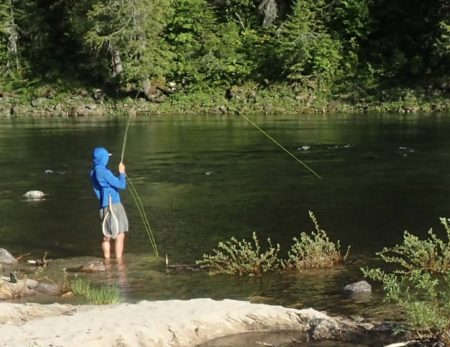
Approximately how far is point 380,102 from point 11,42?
23748 mm

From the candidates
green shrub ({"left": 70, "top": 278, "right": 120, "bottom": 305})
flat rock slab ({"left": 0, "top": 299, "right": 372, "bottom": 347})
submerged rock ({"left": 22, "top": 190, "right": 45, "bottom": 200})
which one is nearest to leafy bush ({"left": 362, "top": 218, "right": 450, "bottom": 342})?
flat rock slab ({"left": 0, "top": 299, "right": 372, "bottom": 347})

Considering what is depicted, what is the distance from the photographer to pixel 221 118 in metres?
39.4

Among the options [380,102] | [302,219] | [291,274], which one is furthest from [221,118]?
[291,274]

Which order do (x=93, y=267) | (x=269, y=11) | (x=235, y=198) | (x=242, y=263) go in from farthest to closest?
(x=269, y=11) < (x=235, y=198) < (x=93, y=267) < (x=242, y=263)

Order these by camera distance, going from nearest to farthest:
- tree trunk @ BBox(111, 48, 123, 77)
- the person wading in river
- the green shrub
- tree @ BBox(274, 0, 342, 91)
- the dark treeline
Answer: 1. the green shrub
2. the person wading in river
3. the dark treeline
4. tree @ BBox(274, 0, 342, 91)
5. tree trunk @ BBox(111, 48, 123, 77)

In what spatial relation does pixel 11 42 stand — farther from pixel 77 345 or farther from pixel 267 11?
pixel 77 345

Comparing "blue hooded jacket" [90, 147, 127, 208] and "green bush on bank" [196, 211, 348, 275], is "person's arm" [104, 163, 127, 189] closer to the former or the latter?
"blue hooded jacket" [90, 147, 127, 208]

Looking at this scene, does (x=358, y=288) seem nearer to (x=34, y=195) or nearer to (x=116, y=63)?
(x=34, y=195)

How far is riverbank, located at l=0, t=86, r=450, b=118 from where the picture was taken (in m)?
39.8

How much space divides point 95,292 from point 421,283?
372cm

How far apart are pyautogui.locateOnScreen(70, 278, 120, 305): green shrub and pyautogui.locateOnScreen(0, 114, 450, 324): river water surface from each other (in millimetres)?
283

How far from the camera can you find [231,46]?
4691cm

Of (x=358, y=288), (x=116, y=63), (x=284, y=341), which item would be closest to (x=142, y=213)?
(x=358, y=288)

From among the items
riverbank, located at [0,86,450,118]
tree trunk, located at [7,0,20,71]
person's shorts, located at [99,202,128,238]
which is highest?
tree trunk, located at [7,0,20,71]
